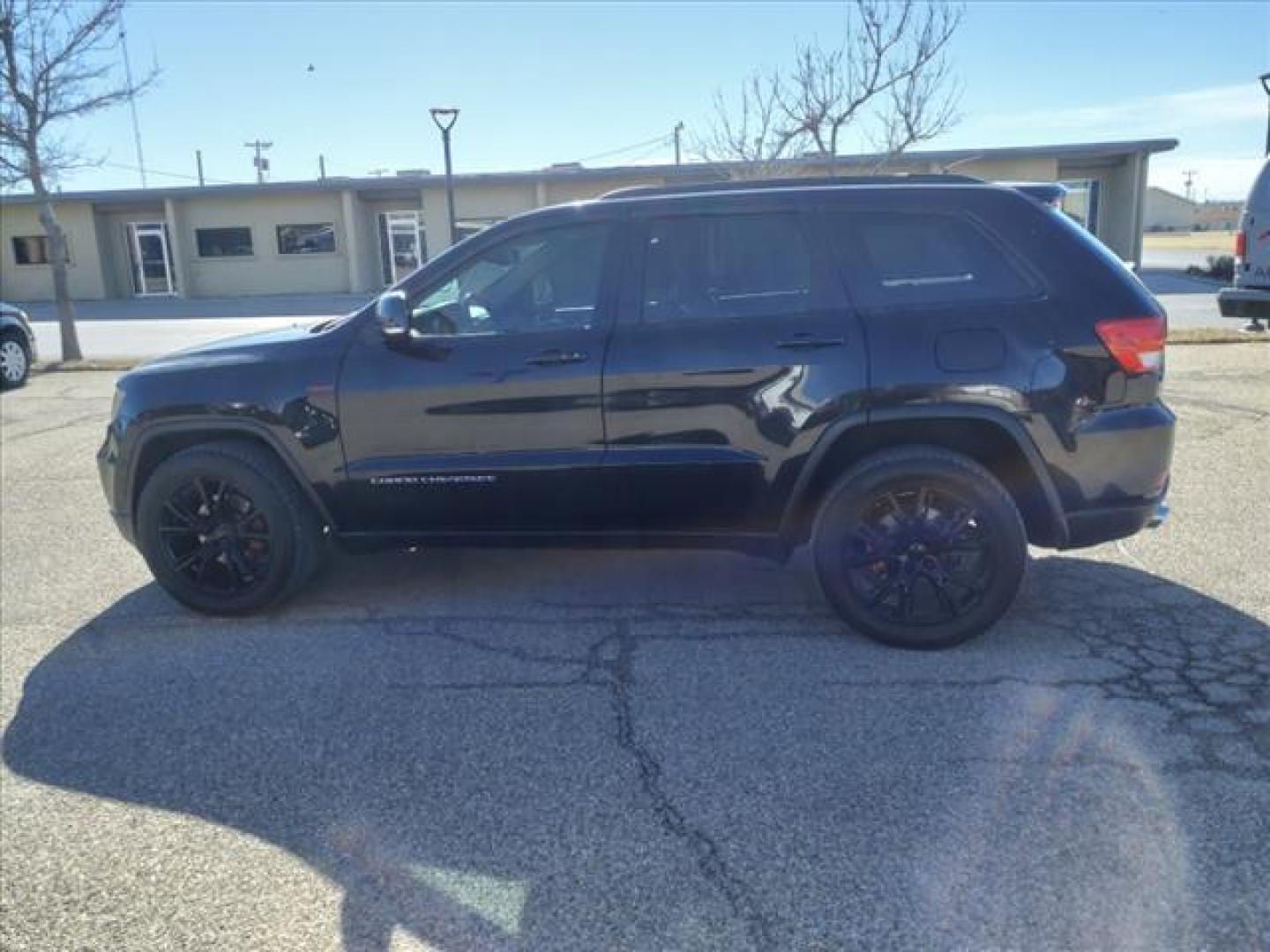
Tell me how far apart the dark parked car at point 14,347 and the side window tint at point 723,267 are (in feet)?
41.2

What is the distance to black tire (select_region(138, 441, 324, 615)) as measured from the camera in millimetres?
4375

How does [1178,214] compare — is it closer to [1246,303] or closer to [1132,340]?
[1246,303]

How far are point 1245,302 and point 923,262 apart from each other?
7.72 metres

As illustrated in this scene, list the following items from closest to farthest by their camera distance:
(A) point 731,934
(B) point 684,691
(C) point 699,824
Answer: (A) point 731,934 → (C) point 699,824 → (B) point 684,691

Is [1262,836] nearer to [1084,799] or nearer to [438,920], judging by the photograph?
[1084,799]

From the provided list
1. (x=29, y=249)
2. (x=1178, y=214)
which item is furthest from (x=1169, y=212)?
(x=29, y=249)

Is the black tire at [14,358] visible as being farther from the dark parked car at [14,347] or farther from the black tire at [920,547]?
the black tire at [920,547]

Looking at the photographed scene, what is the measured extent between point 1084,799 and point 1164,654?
4.17ft

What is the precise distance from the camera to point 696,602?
4594 millimetres

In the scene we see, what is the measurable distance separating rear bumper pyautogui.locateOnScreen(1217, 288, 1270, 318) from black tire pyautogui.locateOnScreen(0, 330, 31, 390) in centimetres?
1516

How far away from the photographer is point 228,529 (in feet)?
14.6

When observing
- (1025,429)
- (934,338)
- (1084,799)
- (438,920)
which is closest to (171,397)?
(438,920)

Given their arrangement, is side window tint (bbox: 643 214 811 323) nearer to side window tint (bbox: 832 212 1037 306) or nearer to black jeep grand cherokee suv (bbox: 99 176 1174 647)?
black jeep grand cherokee suv (bbox: 99 176 1174 647)

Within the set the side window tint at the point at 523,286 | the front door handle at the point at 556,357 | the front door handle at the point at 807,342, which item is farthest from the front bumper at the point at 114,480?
the front door handle at the point at 807,342
